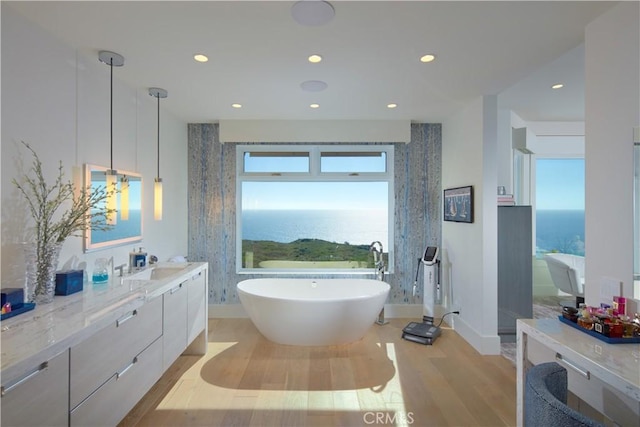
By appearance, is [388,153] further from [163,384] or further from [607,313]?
[163,384]

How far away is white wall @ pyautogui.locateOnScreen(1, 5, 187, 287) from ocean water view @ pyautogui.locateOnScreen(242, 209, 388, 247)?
1316 mm

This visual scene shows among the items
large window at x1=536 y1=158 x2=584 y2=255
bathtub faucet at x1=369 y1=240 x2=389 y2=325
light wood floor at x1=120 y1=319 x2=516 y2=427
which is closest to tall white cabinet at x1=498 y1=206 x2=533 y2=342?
light wood floor at x1=120 y1=319 x2=516 y2=427

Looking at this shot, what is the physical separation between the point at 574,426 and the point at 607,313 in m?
0.86

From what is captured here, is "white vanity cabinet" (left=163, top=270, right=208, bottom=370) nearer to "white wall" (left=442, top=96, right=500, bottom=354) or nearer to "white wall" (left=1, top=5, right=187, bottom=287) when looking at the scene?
"white wall" (left=1, top=5, right=187, bottom=287)

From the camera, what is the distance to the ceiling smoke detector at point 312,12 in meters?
1.75

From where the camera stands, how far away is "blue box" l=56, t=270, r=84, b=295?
6.39 ft

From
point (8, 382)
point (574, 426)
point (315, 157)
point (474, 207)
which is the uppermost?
point (315, 157)

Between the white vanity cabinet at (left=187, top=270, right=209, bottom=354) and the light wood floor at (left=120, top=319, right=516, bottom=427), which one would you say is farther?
the white vanity cabinet at (left=187, top=270, right=209, bottom=354)

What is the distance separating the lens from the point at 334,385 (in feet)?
8.41

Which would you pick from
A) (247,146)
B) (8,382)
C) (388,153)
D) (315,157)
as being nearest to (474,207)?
(388,153)

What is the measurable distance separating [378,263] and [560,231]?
10.5 feet

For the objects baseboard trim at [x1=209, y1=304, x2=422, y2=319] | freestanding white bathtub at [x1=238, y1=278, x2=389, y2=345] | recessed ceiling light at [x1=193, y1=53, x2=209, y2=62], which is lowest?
baseboard trim at [x1=209, y1=304, x2=422, y2=319]

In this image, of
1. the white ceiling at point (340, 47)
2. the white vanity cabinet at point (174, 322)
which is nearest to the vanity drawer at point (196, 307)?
the white vanity cabinet at point (174, 322)

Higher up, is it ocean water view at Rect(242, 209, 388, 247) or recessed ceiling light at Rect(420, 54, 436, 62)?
recessed ceiling light at Rect(420, 54, 436, 62)
